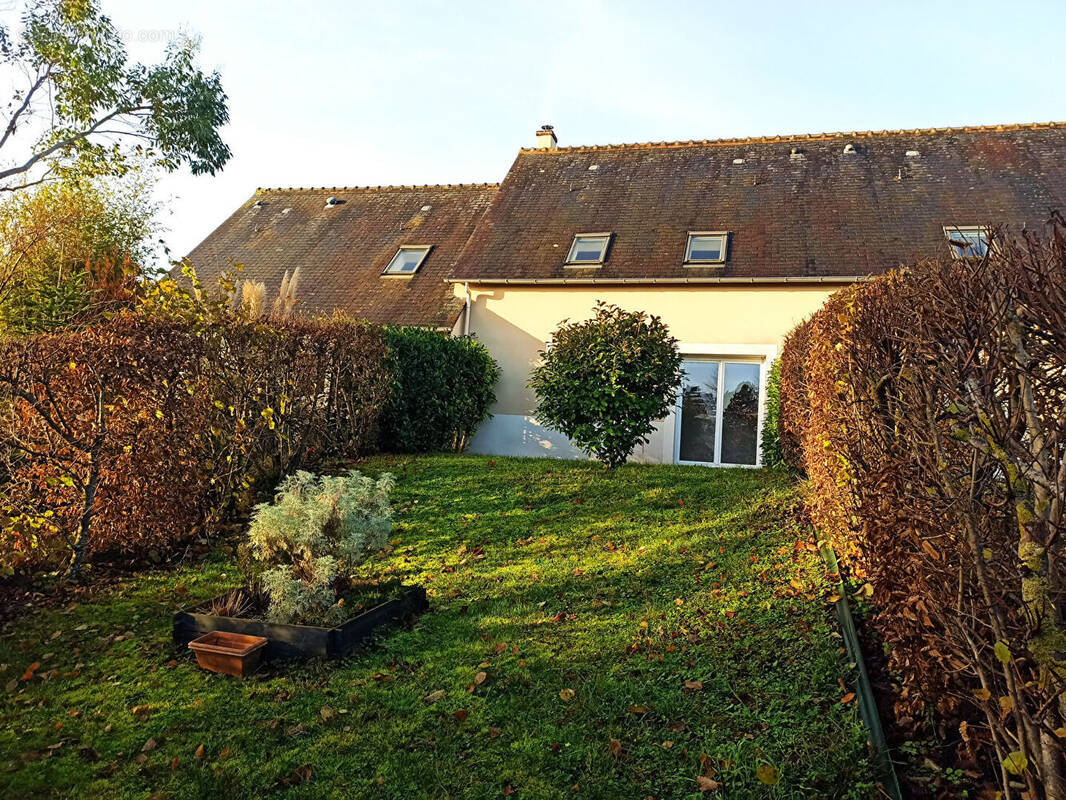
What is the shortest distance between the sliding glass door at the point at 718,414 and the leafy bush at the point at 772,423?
489 millimetres

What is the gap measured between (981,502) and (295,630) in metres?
4.07

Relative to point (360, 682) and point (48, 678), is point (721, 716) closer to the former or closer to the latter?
point (360, 682)

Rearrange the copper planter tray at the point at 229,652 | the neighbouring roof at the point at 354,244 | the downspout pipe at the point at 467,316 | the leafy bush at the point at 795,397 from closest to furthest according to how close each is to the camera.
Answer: the copper planter tray at the point at 229,652 → the leafy bush at the point at 795,397 → the downspout pipe at the point at 467,316 → the neighbouring roof at the point at 354,244

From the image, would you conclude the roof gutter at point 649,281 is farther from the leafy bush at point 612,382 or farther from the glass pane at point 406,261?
the leafy bush at point 612,382

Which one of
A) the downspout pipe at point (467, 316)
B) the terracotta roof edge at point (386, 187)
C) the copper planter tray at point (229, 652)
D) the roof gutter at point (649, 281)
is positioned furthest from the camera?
the terracotta roof edge at point (386, 187)

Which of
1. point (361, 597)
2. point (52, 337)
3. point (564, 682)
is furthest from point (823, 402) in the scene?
point (52, 337)

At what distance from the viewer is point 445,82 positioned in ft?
36.5

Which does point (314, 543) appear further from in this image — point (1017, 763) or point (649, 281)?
point (649, 281)

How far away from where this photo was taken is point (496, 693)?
4.25 metres

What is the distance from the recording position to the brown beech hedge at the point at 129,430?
20.6 ft

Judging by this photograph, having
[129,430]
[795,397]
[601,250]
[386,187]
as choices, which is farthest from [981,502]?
[386,187]

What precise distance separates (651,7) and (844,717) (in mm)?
8889

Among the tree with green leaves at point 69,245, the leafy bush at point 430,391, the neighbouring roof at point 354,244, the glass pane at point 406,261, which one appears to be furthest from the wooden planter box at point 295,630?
the glass pane at point 406,261

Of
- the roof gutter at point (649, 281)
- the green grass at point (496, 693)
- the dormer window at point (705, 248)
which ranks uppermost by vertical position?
the dormer window at point (705, 248)
